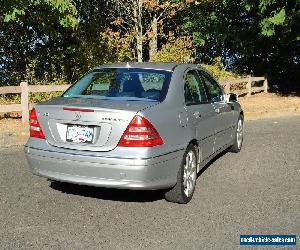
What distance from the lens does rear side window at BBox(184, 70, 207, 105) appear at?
578 cm

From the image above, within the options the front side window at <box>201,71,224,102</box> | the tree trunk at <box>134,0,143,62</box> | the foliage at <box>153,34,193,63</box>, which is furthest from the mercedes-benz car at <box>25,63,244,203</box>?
the tree trunk at <box>134,0,143,62</box>

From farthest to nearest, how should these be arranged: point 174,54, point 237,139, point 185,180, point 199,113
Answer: point 174,54 → point 237,139 → point 199,113 → point 185,180

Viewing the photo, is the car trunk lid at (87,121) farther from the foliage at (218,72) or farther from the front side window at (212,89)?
the foliage at (218,72)

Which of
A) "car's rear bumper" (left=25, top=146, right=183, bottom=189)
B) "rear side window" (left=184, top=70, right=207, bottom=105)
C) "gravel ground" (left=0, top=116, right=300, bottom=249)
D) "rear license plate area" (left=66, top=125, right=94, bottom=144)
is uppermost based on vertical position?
"rear side window" (left=184, top=70, right=207, bottom=105)

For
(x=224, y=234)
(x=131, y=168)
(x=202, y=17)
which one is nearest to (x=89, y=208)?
(x=131, y=168)

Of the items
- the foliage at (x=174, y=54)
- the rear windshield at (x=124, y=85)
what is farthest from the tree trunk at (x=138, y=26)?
the rear windshield at (x=124, y=85)

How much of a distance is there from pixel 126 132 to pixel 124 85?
1.13m

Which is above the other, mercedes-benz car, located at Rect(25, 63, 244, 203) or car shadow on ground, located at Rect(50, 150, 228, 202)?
mercedes-benz car, located at Rect(25, 63, 244, 203)

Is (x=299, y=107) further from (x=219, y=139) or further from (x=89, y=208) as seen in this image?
(x=89, y=208)

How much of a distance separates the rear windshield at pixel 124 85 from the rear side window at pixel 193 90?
1.07ft

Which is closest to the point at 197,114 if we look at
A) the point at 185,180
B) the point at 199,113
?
the point at 199,113

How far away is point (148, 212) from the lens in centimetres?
509

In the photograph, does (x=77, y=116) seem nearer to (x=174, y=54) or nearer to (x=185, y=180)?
(x=185, y=180)

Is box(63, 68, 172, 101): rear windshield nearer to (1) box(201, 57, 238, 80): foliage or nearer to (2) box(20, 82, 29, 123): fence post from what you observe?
(2) box(20, 82, 29, 123): fence post
